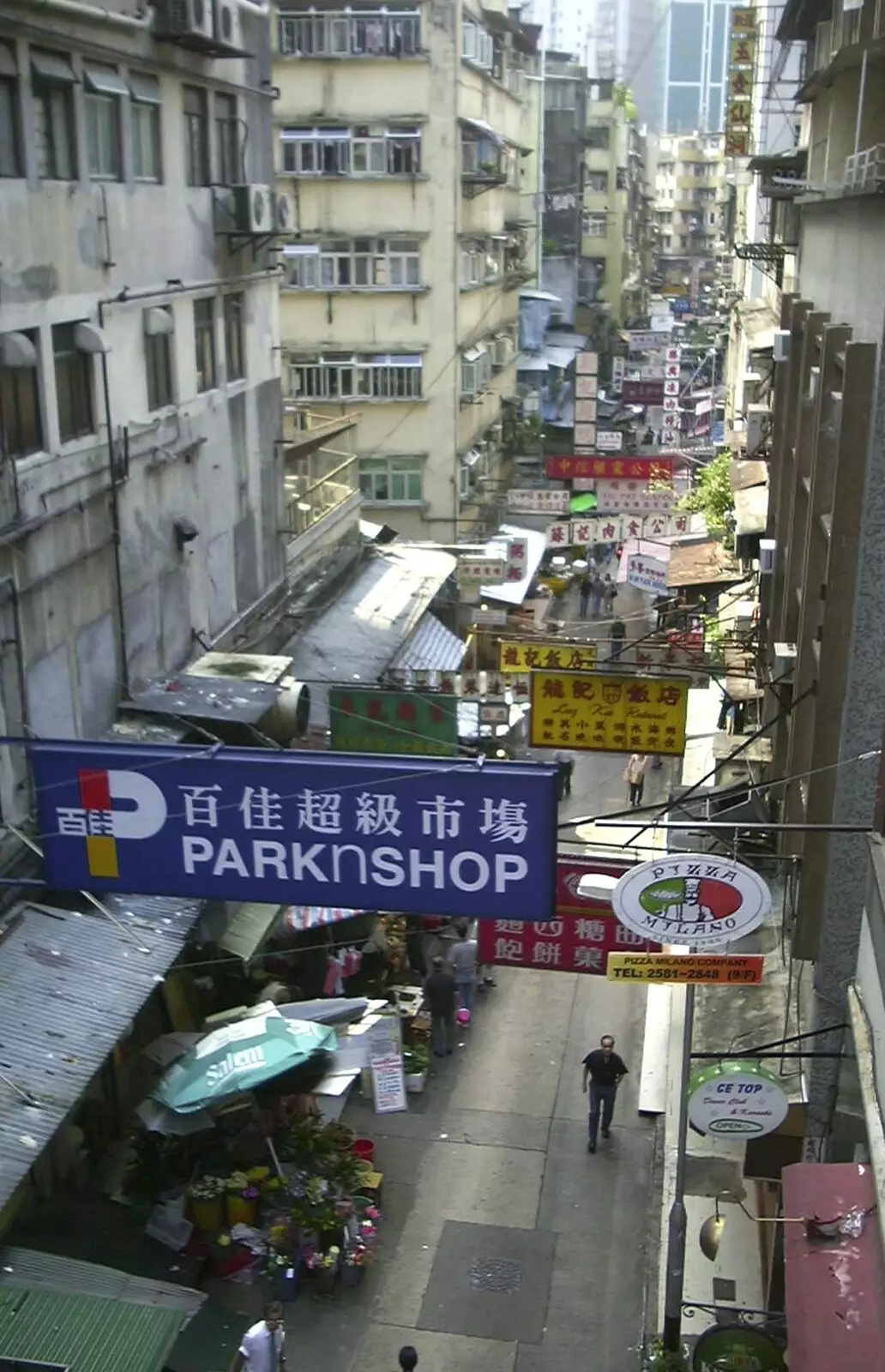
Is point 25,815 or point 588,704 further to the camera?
point 588,704

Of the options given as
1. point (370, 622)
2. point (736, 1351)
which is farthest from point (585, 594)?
point (736, 1351)

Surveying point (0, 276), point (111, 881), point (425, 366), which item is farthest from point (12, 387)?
point (425, 366)

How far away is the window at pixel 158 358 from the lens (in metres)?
16.0

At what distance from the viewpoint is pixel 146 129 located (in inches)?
634

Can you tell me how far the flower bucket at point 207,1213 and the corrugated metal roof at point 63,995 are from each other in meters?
2.11

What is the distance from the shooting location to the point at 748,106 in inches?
1150

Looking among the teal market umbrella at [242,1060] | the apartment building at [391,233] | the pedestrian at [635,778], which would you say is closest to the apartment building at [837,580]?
the teal market umbrella at [242,1060]

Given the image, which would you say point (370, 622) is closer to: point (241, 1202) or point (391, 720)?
point (391, 720)

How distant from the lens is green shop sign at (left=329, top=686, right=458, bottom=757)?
16031 millimetres

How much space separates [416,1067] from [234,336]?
35.9ft

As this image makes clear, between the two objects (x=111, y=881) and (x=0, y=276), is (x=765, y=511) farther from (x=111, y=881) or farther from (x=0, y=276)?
(x=111, y=881)

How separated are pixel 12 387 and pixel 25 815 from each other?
4215 mm

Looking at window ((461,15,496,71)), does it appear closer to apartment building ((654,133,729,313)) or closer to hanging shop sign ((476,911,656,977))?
hanging shop sign ((476,911,656,977))

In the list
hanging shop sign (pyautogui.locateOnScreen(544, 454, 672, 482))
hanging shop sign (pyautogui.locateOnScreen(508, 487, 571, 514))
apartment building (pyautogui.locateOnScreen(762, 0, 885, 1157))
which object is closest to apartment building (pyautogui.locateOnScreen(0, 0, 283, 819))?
apartment building (pyautogui.locateOnScreen(762, 0, 885, 1157))
